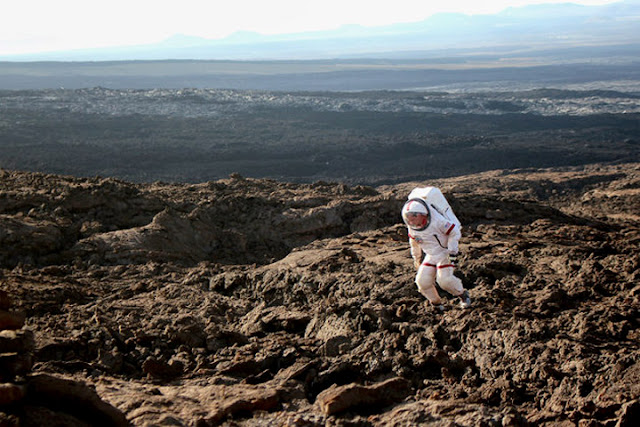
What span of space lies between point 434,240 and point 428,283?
16.2 inches

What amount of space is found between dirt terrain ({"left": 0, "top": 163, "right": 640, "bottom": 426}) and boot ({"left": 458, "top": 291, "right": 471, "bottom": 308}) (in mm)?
117

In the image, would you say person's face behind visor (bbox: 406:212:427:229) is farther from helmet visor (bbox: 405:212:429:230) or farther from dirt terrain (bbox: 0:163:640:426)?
dirt terrain (bbox: 0:163:640:426)

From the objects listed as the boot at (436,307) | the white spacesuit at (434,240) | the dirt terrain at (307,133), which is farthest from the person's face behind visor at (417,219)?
the dirt terrain at (307,133)

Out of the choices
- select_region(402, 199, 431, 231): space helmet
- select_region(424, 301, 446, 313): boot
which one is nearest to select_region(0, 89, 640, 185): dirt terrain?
select_region(402, 199, 431, 231): space helmet

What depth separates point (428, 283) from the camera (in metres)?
6.29

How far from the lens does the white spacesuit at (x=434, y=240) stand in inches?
247

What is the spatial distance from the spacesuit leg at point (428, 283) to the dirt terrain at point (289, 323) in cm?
16

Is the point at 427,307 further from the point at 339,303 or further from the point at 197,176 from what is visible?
the point at 197,176

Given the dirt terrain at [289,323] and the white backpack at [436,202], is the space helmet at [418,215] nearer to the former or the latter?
the white backpack at [436,202]

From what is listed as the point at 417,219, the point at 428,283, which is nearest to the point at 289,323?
the point at 428,283

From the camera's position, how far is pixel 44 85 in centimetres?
7444

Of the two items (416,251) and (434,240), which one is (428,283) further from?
(416,251)

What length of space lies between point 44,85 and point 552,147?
59432mm

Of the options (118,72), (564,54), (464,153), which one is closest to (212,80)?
(118,72)
